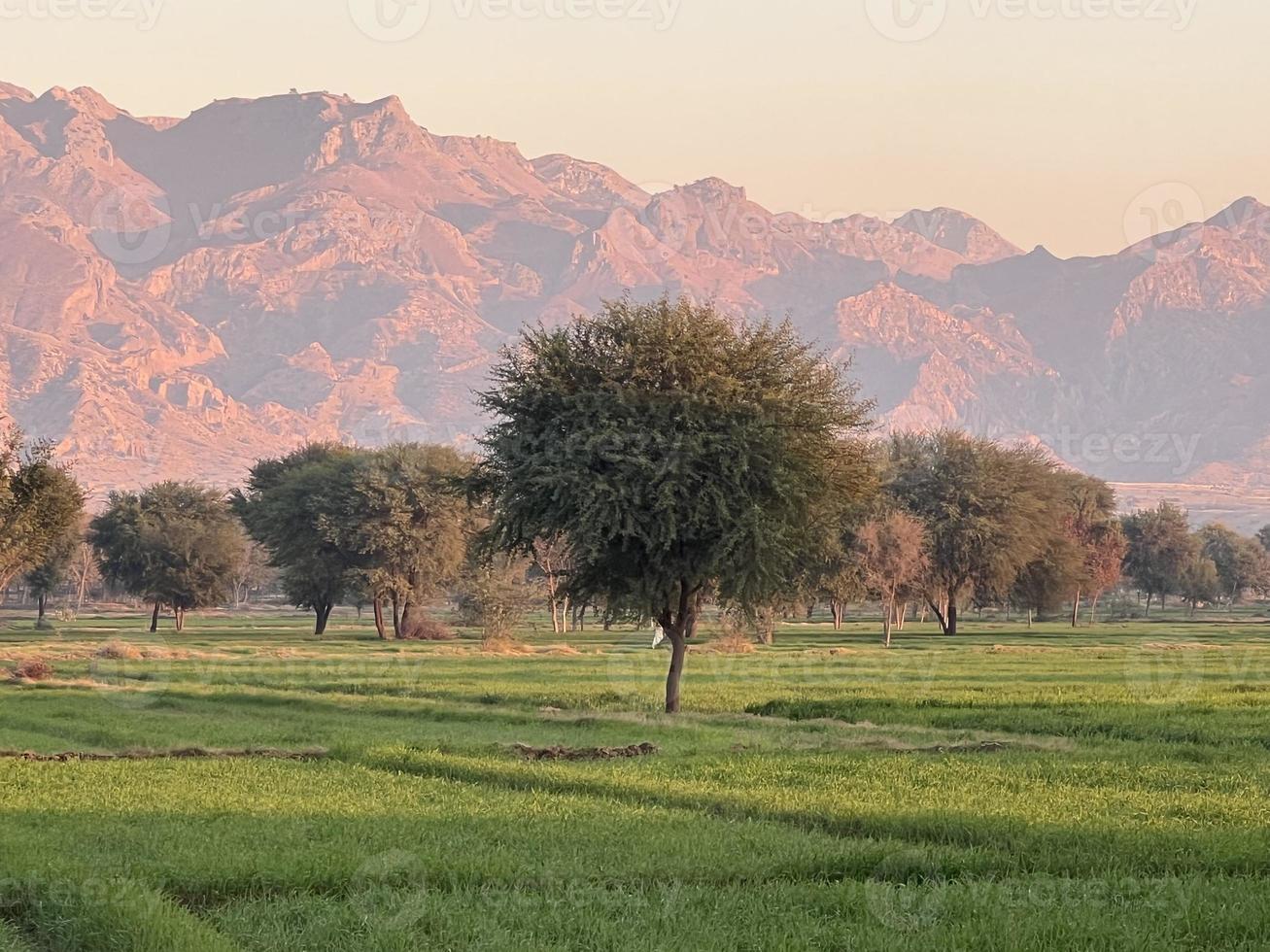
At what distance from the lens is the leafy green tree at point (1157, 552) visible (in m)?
168

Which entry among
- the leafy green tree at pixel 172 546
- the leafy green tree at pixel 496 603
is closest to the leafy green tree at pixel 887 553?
the leafy green tree at pixel 496 603

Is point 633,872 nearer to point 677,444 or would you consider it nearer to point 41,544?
point 677,444

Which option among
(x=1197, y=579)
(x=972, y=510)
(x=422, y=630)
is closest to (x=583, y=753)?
(x=422, y=630)

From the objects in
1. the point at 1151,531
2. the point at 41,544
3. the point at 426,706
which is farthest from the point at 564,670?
the point at 1151,531

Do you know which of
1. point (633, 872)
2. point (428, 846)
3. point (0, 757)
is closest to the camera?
point (633, 872)

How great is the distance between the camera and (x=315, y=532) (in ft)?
380

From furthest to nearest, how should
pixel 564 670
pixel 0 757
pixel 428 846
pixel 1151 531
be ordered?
pixel 1151 531
pixel 564 670
pixel 0 757
pixel 428 846

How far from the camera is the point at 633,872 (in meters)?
18.0

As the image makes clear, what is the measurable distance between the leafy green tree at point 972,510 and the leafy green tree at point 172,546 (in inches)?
1994

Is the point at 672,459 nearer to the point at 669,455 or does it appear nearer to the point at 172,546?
the point at 669,455

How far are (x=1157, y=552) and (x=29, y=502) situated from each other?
125 m

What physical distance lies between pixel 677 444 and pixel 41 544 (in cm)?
4444

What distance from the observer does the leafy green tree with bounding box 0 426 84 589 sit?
2835 inches

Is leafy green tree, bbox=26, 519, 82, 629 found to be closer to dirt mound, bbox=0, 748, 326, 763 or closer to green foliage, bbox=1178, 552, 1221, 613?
dirt mound, bbox=0, 748, 326, 763
